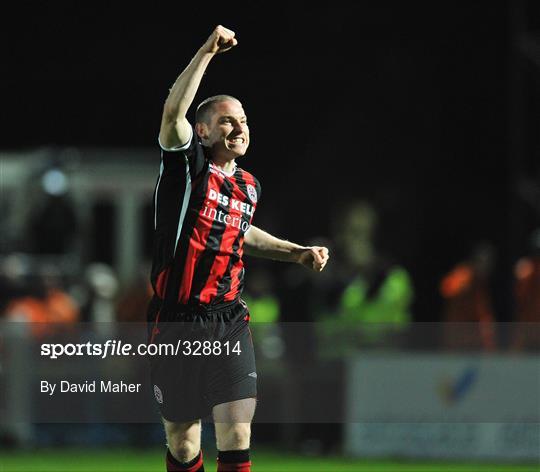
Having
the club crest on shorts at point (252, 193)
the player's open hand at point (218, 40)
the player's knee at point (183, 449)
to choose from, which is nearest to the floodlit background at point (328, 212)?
the player's knee at point (183, 449)

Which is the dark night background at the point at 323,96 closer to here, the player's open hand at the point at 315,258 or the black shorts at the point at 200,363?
the player's open hand at the point at 315,258

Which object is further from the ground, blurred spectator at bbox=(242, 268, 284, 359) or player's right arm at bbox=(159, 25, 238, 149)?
player's right arm at bbox=(159, 25, 238, 149)

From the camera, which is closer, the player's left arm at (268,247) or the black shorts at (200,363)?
the black shorts at (200,363)

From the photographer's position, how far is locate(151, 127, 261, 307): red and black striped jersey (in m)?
5.77

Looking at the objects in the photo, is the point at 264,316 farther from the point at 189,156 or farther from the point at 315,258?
the point at 189,156

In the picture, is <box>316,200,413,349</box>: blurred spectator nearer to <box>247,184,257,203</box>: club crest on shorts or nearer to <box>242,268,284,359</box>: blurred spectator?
<box>242,268,284,359</box>: blurred spectator

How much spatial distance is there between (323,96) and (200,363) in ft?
48.9

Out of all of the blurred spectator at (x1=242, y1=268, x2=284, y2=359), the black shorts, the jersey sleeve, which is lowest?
the blurred spectator at (x1=242, y1=268, x2=284, y2=359)

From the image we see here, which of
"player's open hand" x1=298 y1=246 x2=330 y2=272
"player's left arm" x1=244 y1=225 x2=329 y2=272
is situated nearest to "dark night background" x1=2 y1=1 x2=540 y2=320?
"player's left arm" x1=244 y1=225 x2=329 y2=272

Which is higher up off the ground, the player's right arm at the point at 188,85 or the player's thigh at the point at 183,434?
the player's right arm at the point at 188,85

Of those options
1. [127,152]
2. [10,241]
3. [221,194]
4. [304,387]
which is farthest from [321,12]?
Answer: [221,194]

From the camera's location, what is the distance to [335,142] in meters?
20.7

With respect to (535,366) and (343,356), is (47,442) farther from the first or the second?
(535,366)

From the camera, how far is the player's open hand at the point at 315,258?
19.7 feet
